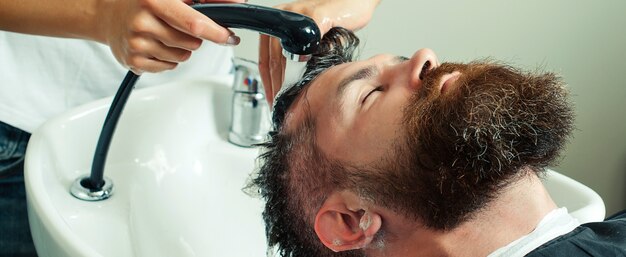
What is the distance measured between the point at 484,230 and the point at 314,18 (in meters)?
0.41

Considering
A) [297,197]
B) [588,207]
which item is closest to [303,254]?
[297,197]

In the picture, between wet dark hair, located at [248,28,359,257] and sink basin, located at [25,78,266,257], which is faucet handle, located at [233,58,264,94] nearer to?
sink basin, located at [25,78,266,257]

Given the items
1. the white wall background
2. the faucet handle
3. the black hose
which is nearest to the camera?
the black hose

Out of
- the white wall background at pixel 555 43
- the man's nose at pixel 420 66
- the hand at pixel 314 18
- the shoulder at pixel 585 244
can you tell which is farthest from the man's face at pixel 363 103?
the white wall background at pixel 555 43

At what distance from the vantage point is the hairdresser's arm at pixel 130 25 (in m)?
0.89

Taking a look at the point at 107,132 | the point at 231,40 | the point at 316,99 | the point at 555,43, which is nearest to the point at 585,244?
the point at 316,99

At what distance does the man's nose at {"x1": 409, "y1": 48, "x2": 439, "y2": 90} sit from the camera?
0.95 metres

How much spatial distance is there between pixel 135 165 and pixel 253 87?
263mm

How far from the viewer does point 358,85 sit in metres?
0.98

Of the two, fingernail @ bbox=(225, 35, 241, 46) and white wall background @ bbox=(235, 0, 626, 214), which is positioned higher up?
fingernail @ bbox=(225, 35, 241, 46)

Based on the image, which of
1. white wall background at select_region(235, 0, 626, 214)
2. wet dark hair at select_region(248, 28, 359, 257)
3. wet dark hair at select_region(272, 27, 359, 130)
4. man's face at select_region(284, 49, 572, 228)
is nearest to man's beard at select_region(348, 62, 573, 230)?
man's face at select_region(284, 49, 572, 228)

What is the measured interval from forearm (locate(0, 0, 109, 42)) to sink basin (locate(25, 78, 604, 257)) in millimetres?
229

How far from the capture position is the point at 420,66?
0.96m

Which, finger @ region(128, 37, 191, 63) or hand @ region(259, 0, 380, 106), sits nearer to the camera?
finger @ region(128, 37, 191, 63)
